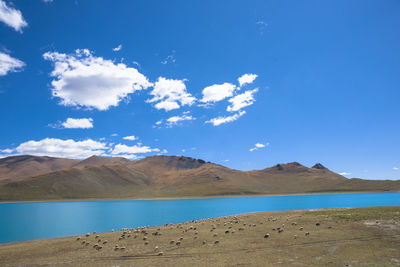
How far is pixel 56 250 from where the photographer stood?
27.5 metres

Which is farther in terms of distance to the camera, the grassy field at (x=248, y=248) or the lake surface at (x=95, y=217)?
the lake surface at (x=95, y=217)

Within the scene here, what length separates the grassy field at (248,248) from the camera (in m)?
19.5

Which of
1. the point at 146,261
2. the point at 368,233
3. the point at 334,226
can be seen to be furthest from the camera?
the point at 334,226

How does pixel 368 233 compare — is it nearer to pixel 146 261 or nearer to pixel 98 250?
pixel 146 261

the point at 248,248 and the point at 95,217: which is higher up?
the point at 248,248

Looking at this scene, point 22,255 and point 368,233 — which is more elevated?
point 368,233

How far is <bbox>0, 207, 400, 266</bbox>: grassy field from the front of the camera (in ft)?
64.1

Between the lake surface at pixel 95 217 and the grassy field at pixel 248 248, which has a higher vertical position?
the grassy field at pixel 248 248

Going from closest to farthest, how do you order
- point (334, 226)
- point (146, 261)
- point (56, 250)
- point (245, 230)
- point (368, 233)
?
point (146, 261), point (368, 233), point (56, 250), point (334, 226), point (245, 230)

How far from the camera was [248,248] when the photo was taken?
23.5m

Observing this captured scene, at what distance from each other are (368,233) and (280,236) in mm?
8627

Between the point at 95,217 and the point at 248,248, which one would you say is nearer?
the point at 248,248

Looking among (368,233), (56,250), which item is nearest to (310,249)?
(368,233)

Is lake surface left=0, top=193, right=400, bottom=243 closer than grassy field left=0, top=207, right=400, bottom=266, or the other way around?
grassy field left=0, top=207, right=400, bottom=266
